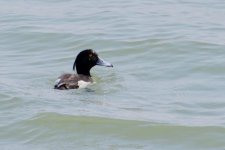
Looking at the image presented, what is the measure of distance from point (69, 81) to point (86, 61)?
1275mm

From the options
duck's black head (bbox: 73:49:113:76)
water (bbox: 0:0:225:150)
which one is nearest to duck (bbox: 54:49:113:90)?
duck's black head (bbox: 73:49:113:76)

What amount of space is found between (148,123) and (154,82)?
112 inches

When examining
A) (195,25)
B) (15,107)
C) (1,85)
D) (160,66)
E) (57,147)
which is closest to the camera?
(57,147)

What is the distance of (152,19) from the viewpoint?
63.3 ft

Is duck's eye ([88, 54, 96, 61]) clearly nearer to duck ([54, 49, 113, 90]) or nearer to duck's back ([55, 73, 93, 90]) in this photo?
duck ([54, 49, 113, 90])

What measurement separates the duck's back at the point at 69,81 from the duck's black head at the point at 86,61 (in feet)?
1.86

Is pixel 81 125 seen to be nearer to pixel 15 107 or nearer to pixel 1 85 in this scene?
pixel 15 107

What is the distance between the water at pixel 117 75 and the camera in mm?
10898

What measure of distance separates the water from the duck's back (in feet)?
0.51

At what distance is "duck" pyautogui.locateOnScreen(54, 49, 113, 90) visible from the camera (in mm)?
13750

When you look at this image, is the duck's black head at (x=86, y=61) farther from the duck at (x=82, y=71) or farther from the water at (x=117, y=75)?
the water at (x=117, y=75)

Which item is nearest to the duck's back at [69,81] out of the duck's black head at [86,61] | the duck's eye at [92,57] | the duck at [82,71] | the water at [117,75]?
the duck at [82,71]

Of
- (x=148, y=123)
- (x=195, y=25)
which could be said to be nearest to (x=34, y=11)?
(x=195, y=25)

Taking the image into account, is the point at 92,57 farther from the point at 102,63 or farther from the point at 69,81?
the point at 69,81
